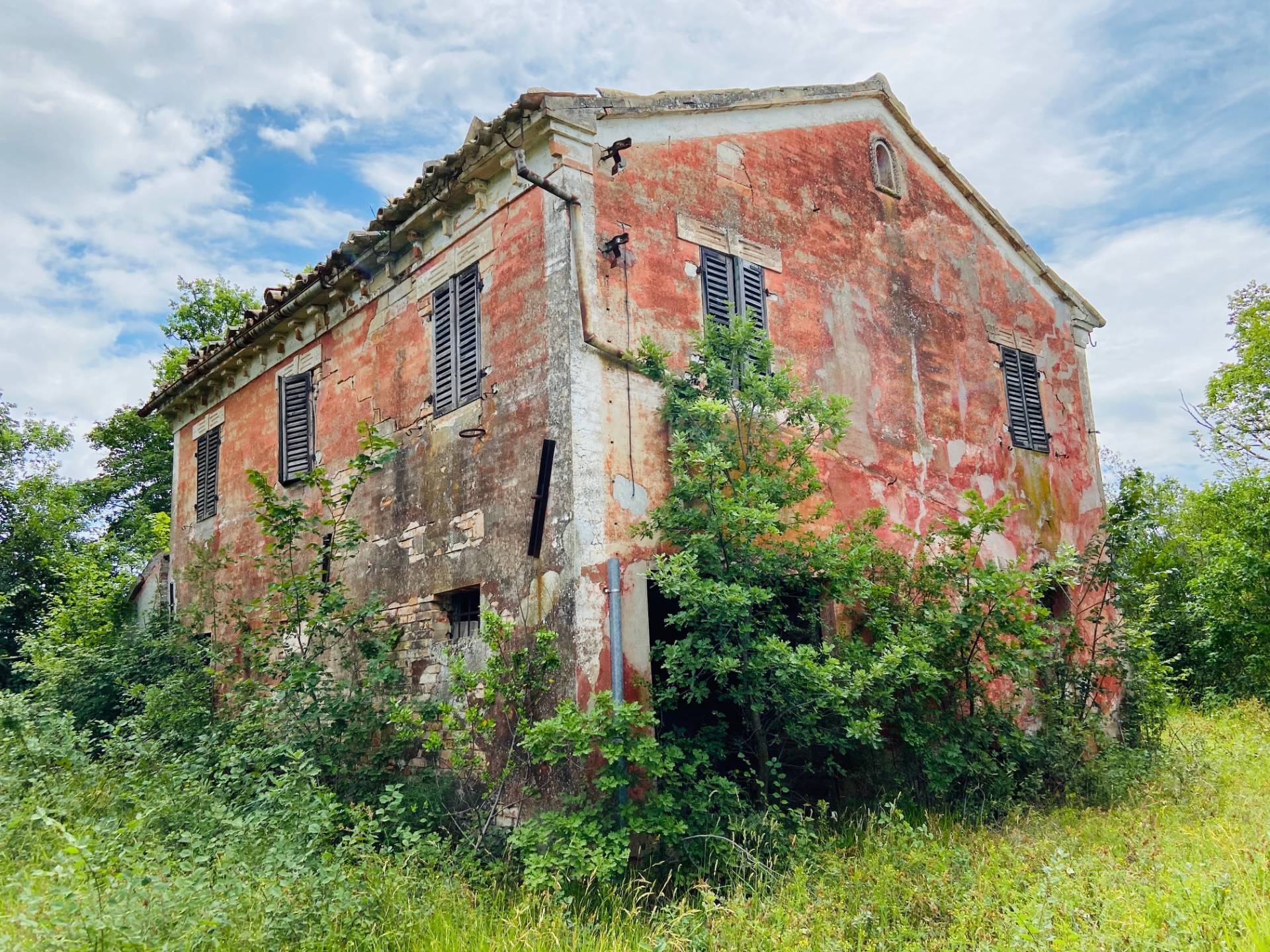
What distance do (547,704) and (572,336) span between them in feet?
9.96

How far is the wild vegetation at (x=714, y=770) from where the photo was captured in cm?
550

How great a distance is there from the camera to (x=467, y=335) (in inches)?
354

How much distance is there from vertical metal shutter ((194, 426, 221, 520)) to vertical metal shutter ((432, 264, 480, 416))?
6019mm

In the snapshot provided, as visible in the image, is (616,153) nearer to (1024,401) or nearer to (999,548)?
(999,548)

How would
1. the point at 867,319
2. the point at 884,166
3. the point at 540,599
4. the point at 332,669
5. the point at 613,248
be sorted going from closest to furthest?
the point at 540,599, the point at 613,248, the point at 332,669, the point at 867,319, the point at 884,166

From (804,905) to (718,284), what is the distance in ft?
18.5

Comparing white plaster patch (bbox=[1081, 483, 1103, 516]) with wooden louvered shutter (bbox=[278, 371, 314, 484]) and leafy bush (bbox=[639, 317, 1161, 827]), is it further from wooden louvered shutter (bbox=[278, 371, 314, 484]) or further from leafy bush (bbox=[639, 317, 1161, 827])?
wooden louvered shutter (bbox=[278, 371, 314, 484])

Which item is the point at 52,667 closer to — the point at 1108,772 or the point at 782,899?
the point at 782,899

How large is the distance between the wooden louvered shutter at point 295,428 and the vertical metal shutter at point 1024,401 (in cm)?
904

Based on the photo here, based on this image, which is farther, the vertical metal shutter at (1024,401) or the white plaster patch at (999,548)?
the vertical metal shutter at (1024,401)

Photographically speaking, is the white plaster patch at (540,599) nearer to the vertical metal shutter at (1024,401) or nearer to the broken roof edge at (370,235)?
the broken roof edge at (370,235)

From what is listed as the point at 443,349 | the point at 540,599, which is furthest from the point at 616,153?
the point at 540,599

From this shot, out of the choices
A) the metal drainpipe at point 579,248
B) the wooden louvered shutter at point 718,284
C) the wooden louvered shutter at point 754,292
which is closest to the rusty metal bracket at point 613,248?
the metal drainpipe at point 579,248

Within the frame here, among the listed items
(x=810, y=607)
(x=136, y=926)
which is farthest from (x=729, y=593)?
(x=136, y=926)
